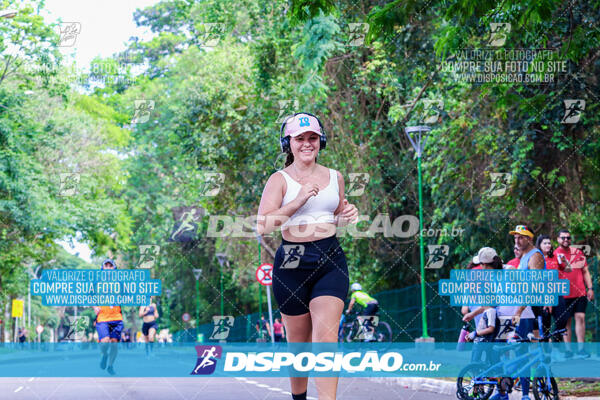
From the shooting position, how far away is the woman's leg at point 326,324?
17.5 ft

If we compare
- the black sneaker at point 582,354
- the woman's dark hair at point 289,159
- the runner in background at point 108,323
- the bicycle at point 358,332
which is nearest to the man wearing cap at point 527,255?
the black sneaker at point 582,354

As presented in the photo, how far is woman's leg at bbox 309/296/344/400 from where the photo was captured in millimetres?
5340

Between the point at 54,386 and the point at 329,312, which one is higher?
the point at 329,312

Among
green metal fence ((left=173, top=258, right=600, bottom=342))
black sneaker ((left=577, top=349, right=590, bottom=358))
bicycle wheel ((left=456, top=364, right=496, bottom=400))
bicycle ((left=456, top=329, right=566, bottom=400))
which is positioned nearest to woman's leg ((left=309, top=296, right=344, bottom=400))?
bicycle ((left=456, top=329, right=566, bottom=400))

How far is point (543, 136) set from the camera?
750 inches

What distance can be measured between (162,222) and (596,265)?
31167 millimetres

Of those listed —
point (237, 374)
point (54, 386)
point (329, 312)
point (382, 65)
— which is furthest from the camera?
point (382, 65)

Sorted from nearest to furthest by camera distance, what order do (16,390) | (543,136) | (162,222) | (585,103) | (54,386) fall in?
(16,390), (54,386), (585,103), (543,136), (162,222)

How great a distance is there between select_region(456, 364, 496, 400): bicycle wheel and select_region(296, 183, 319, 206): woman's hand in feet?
14.8

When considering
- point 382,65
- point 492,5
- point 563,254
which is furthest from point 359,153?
point 492,5

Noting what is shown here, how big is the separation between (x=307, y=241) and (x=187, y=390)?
838cm

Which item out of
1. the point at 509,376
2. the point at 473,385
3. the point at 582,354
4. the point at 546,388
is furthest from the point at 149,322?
the point at 546,388

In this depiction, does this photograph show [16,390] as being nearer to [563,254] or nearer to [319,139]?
[563,254]

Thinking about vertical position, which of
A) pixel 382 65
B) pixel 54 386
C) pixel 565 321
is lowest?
pixel 54 386
